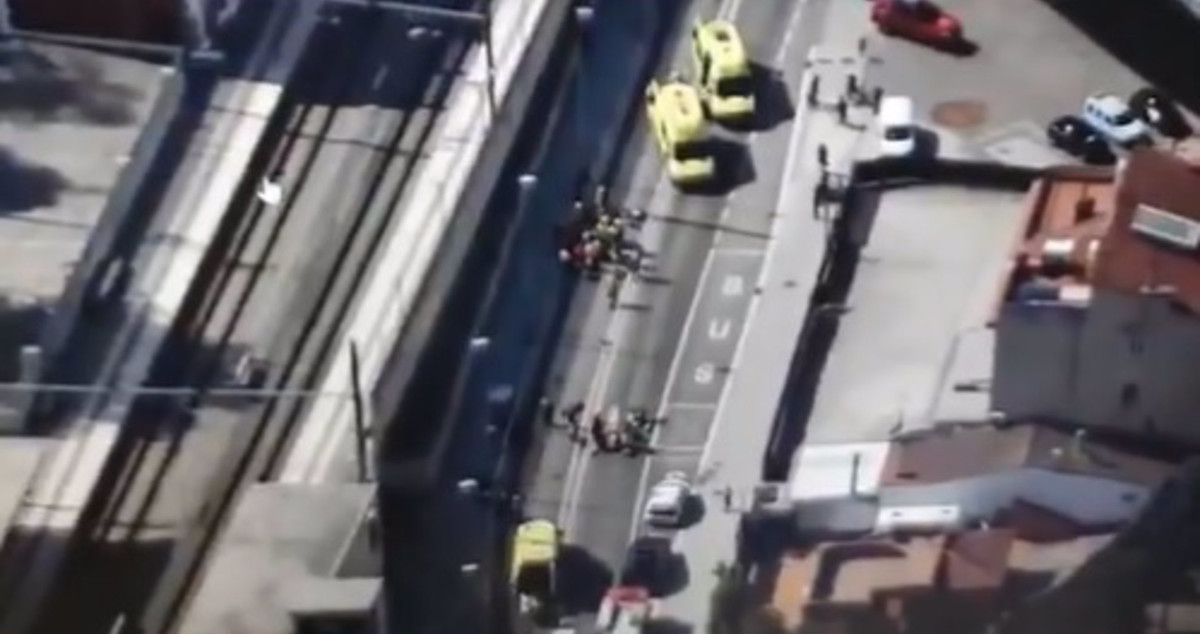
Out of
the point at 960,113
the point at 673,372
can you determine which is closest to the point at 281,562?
the point at 673,372

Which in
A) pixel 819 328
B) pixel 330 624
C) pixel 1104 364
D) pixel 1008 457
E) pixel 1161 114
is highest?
pixel 1161 114

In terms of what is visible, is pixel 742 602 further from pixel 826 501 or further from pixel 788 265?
pixel 788 265

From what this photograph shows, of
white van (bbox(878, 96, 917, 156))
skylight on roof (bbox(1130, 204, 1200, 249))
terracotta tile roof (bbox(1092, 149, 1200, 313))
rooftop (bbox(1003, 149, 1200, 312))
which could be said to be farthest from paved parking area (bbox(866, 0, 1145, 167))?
skylight on roof (bbox(1130, 204, 1200, 249))

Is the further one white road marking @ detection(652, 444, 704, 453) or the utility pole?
white road marking @ detection(652, 444, 704, 453)

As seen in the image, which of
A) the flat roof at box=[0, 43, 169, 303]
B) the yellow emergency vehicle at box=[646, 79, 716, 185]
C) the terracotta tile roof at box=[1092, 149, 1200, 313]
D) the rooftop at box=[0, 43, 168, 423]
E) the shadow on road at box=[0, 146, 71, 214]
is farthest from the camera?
the yellow emergency vehicle at box=[646, 79, 716, 185]

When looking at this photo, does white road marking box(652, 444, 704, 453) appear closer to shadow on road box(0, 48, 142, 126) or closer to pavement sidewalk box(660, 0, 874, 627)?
pavement sidewalk box(660, 0, 874, 627)

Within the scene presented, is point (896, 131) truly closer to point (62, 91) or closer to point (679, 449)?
point (679, 449)
